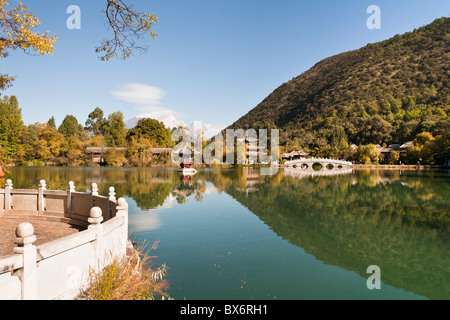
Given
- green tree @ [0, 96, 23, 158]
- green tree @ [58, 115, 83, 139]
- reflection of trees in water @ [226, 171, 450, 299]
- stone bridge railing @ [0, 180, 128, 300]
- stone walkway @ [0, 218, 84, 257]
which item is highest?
green tree @ [58, 115, 83, 139]

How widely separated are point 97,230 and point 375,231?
32.1 feet

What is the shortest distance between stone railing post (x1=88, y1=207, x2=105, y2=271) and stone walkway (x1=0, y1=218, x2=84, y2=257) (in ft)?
9.64

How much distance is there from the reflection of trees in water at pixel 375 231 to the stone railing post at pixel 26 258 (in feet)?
21.1

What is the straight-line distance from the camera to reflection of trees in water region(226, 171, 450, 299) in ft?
22.7

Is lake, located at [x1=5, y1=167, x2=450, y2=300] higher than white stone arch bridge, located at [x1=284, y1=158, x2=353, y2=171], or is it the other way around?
white stone arch bridge, located at [x1=284, y1=158, x2=353, y2=171]

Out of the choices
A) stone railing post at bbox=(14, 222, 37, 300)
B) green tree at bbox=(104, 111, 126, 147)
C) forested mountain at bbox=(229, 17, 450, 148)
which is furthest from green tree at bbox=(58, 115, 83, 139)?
stone railing post at bbox=(14, 222, 37, 300)

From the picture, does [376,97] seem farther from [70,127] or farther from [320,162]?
[70,127]

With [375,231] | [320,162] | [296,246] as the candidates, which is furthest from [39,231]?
[320,162]

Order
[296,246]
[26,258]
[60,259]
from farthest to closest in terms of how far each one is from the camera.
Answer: [296,246] < [60,259] < [26,258]

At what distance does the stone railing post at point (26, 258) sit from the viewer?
2979mm

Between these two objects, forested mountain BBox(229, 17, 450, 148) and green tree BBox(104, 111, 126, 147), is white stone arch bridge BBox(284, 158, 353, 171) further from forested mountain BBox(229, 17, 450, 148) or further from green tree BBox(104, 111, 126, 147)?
green tree BBox(104, 111, 126, 147)

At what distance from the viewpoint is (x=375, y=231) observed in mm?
10570

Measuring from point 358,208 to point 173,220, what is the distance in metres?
9.69
